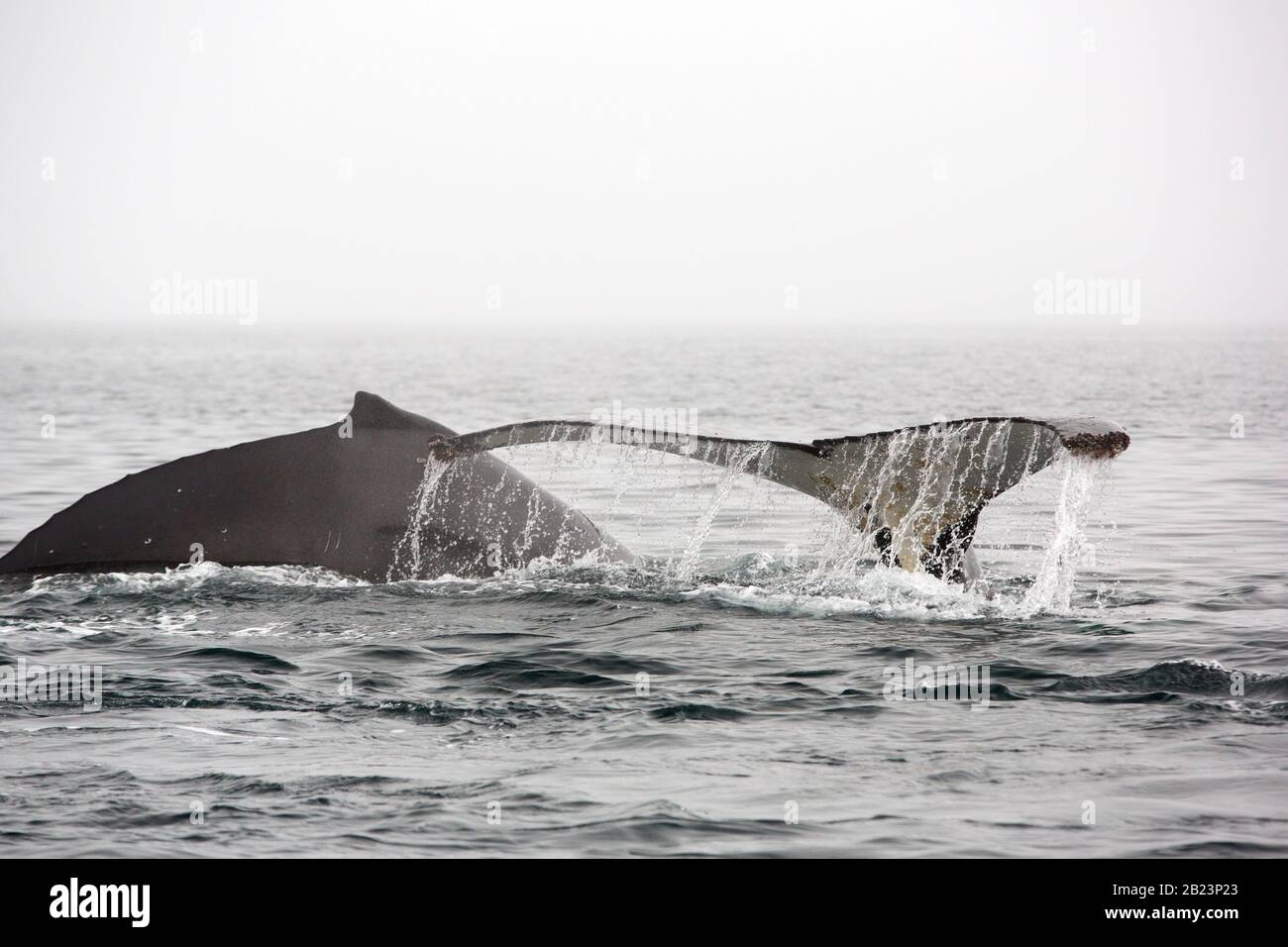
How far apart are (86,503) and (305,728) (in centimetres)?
248

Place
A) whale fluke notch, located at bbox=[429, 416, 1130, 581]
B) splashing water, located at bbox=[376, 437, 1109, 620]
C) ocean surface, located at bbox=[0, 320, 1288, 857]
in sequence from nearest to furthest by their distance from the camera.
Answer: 1. ocean surface, located at bbox=[0, 320, 1288, 857]
2. whale fluke notch, located at bbox=[429, 416, 1130, 581]
3. splashing water, located at bbox=[376, 437, 1109, 620]

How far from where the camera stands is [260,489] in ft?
27.8

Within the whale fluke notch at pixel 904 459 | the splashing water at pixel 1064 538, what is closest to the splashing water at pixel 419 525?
the whale fluke notch at pixel 904 459

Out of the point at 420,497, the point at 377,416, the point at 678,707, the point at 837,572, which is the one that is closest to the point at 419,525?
the point at 420,497

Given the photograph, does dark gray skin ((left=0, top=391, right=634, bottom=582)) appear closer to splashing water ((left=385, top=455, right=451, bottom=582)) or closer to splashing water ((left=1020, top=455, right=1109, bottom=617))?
splashing water ((left=385, top=455, right=451, bottom=582))

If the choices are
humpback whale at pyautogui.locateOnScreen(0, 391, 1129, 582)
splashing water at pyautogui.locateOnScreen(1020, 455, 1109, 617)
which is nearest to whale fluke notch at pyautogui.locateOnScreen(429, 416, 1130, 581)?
humpback whale at pyautogui.locateOnScreen(0, 391, 1129, 582)

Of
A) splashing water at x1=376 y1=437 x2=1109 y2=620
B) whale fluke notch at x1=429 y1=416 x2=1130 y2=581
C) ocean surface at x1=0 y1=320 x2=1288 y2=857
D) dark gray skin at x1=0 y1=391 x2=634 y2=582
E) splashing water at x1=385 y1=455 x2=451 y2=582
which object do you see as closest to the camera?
ocean surface at x1=0 y1=320 x2=1288 y2=857

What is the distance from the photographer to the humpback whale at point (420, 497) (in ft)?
24.8

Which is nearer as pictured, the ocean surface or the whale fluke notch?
the ocean surface

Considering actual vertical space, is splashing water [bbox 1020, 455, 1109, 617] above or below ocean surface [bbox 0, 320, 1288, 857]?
above

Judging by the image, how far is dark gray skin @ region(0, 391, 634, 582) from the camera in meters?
8.39

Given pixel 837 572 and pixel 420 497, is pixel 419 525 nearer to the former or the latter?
pixel 420 497

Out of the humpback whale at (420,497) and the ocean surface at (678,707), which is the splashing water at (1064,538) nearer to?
the ocean surface at (678,707)
